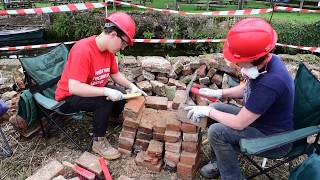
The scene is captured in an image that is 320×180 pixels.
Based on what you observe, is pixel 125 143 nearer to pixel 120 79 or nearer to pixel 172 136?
pixel 172 136

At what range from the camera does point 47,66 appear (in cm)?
335

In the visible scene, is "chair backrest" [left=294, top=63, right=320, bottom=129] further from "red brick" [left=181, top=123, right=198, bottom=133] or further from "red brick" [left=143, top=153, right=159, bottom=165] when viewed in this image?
"red brick" [left=143, top=153, right=159, bottom=165]

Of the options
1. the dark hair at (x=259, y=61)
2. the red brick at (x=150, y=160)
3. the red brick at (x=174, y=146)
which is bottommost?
the red brick at (x=150, y=160)

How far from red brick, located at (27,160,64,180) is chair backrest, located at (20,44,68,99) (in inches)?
34.2

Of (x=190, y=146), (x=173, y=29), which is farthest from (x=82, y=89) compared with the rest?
(x=173, y=29)

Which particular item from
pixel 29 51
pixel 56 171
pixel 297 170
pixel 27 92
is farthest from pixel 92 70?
pixel 29 51

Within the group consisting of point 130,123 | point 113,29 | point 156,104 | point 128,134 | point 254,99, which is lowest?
point 128,134

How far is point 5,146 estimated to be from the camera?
10.5ft

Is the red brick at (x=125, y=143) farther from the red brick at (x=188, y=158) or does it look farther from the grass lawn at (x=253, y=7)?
the grass lawn at (x=253, y=7)

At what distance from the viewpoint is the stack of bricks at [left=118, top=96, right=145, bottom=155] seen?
9.48ft

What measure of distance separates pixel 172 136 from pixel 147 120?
1.02 ft

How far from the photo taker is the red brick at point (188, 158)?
8.96 feet

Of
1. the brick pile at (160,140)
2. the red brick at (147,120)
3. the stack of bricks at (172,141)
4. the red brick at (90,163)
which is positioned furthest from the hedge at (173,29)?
the red brick at (90,163)

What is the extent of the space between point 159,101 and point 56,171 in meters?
1.15
